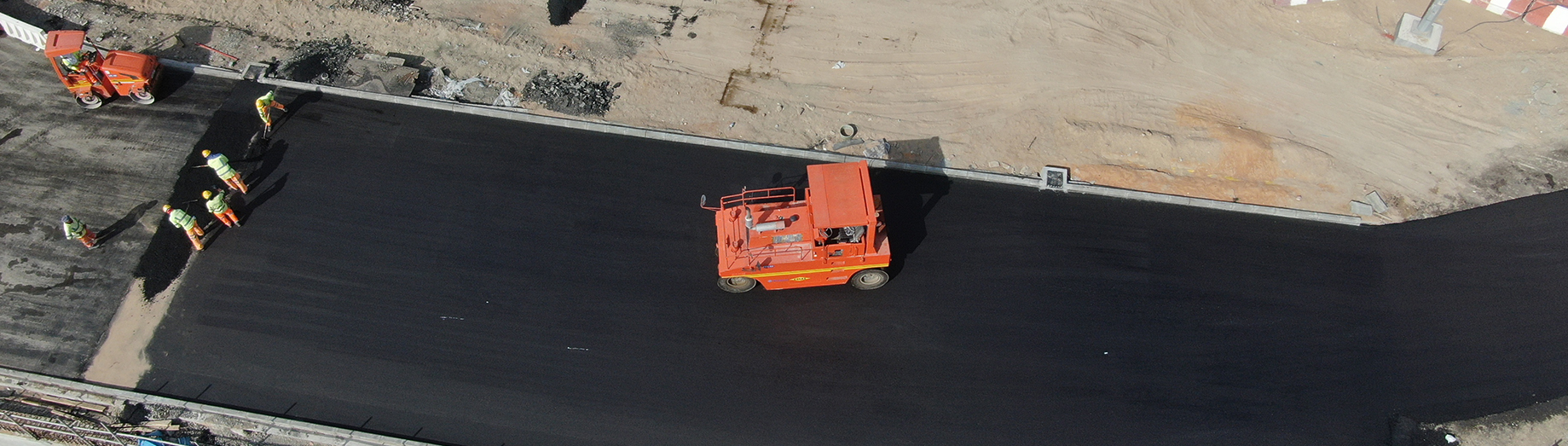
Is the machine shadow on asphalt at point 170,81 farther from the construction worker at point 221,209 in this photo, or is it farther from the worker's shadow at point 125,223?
the construction worker at point 221,209

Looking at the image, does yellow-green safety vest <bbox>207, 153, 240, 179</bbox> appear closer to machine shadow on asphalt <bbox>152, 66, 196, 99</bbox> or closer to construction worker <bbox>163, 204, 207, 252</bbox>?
construction worker <bbox>163, 204, 207, 252</bbox>

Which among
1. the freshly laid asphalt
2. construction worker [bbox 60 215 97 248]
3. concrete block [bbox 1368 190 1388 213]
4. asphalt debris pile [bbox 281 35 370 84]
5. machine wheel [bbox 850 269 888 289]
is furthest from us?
asphalt debris pile [bbox 281 35 370 84]

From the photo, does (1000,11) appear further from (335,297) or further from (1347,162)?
(335,297)

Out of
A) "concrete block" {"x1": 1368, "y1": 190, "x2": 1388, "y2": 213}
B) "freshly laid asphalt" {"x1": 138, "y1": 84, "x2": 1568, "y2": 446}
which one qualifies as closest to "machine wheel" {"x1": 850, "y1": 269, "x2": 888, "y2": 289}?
Answer: "freshly laid asphalt" {"x1": 138, "y1": 84, "x2": 1568, "y2": 446}

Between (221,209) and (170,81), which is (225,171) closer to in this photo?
(221,209)

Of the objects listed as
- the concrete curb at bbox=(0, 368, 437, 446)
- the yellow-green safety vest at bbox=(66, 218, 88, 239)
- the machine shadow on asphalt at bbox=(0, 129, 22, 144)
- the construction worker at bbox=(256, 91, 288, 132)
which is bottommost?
the concrete curb at bbox=(0, 368, 437, 446)

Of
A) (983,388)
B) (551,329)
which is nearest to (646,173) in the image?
(551,329)

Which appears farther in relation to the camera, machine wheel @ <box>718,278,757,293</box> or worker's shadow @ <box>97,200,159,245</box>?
worker's shadow @ <box>97,200,159,245</box>
